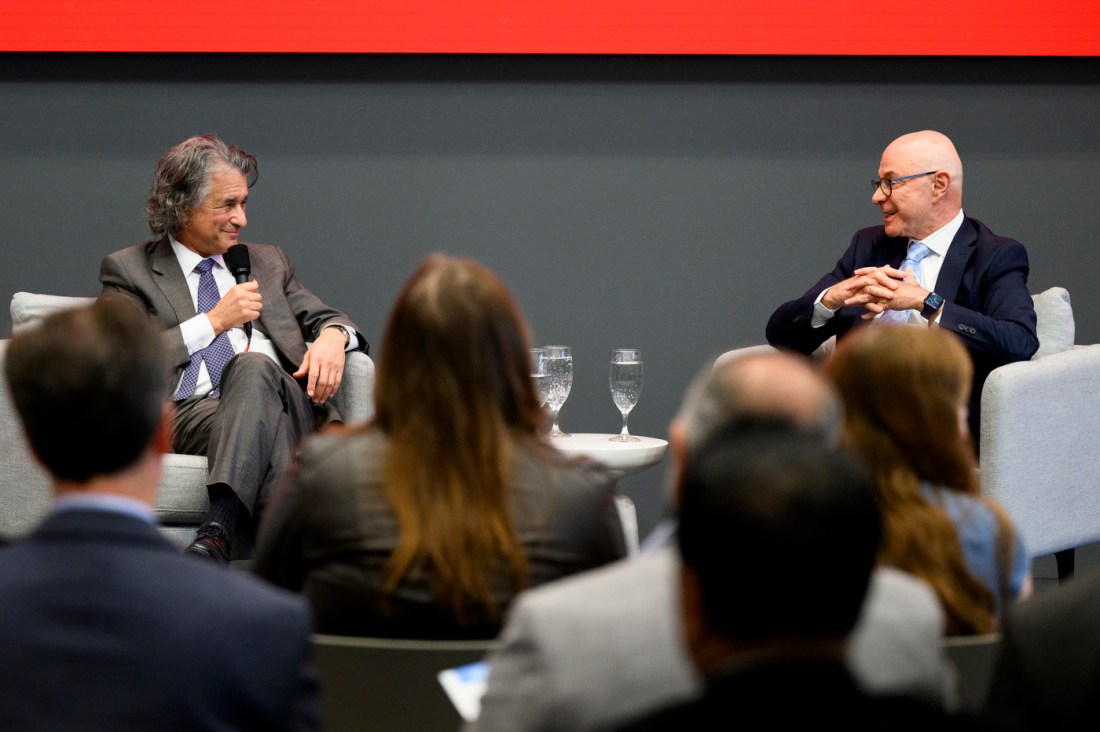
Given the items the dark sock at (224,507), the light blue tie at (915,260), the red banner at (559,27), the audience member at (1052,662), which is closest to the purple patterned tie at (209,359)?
the dark sock at (224,507)

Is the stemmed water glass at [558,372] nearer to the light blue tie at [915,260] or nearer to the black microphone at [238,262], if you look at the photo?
the black microphone at [238,262]

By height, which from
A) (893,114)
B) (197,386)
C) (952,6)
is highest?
(952,6)

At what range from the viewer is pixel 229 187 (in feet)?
11.8

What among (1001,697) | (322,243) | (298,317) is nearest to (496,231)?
(322,243)

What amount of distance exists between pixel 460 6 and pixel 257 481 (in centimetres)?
176

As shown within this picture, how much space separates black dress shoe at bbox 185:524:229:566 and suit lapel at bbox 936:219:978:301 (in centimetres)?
206

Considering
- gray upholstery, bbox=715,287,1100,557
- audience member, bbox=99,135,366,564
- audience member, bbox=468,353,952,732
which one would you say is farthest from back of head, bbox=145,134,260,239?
audience member, bbox=468,353,952,732

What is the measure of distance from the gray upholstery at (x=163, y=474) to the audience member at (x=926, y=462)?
179 centimetres

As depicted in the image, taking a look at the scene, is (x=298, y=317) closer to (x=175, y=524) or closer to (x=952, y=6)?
(x=175, y=524)

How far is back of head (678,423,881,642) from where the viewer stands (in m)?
0.81

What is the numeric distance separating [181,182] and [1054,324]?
2.51 meters

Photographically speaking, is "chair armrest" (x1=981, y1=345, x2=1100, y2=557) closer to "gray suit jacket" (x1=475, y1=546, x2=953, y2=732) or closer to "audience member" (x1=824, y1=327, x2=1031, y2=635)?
"audience member" (x1=824, y1=327, x2=1031, y2=635)

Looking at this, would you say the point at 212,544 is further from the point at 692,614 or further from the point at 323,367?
the point at 692,614

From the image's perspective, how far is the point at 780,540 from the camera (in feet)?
2.65
